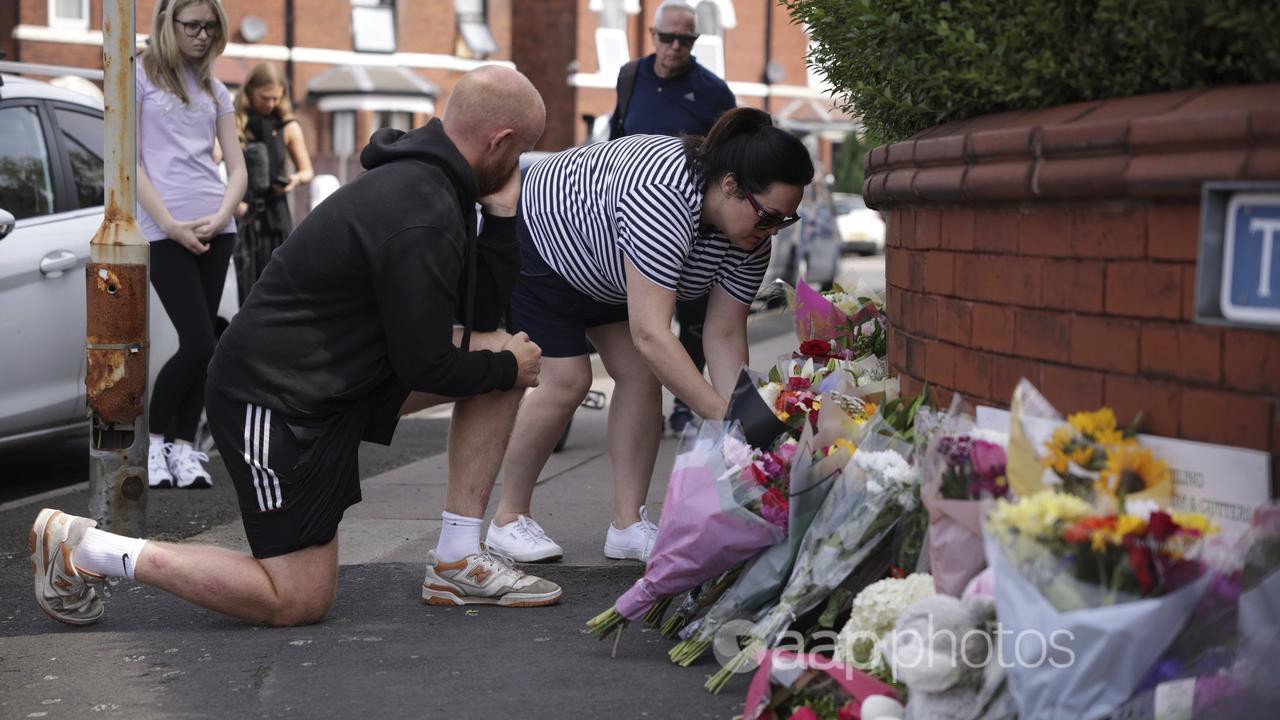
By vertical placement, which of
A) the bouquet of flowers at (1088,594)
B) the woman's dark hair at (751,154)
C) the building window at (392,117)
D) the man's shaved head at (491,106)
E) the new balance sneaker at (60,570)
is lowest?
the new balance sneaker at (60,570)

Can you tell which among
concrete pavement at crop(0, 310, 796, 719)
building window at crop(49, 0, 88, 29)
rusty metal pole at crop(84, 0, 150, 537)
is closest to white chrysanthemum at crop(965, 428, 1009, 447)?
concrete pavement at crop(0, 310, 796, 719)

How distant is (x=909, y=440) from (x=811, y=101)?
142 feet

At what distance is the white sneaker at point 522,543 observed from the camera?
4.90m

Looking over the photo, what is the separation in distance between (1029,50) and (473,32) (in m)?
34.9

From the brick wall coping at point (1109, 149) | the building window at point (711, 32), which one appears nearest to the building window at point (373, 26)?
the building window at point (711, 32)

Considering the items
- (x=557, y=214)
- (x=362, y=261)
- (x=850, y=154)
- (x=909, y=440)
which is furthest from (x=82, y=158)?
(x=850, y=154)

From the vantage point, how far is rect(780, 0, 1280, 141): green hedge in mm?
2766

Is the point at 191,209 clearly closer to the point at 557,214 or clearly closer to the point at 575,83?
the point at 557,214

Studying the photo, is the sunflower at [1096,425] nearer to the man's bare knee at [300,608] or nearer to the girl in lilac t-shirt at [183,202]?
the man's bare knee at [300,608]

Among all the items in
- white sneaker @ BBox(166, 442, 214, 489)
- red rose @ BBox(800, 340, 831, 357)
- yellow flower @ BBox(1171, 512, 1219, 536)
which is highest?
red rose @ BBox(800, 340, 831, 357)

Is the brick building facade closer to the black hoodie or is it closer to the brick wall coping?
the black hoodie

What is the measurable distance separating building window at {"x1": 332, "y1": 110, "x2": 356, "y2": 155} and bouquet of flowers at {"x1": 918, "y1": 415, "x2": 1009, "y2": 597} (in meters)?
33.2

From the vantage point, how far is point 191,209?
648 centimetres

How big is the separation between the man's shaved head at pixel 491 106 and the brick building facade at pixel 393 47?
26.2 meters
